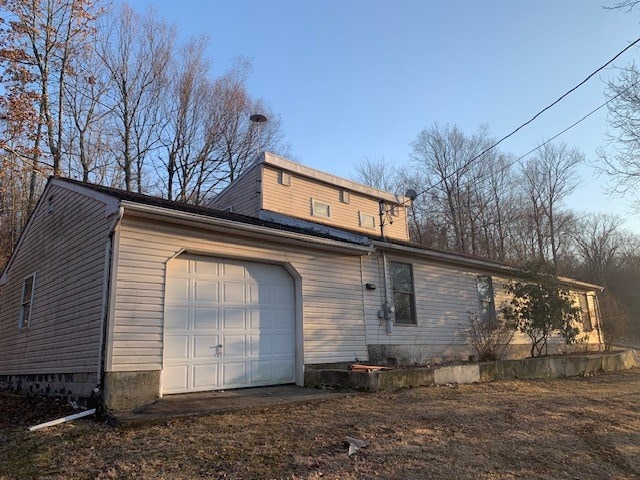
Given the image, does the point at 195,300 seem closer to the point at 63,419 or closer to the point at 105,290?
the point at 105,290

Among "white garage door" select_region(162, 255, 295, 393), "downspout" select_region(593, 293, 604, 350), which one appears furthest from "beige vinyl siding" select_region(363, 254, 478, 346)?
"downspout" select_region(593, 293, 604, 350)

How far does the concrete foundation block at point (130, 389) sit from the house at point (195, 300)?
16 mm

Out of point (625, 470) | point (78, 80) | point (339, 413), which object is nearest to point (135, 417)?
point (339, 413)

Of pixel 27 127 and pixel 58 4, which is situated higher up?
pixel 58 4

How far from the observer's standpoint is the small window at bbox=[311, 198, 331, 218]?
1595 cm

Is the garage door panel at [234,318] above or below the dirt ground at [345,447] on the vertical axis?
above

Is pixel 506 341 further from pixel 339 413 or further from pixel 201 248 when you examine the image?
pixel 201 248

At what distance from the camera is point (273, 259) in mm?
9039

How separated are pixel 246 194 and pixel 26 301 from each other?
7027 millimetres

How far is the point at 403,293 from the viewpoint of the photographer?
11898mm

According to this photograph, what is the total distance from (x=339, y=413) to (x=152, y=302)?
133 inches

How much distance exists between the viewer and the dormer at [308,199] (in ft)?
48.5

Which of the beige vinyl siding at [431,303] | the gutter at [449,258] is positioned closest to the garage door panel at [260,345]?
the beige vinyl siding at [431,303]

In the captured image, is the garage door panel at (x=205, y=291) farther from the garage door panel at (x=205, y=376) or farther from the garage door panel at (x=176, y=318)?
the garage door panel at (x=205, y=376)
